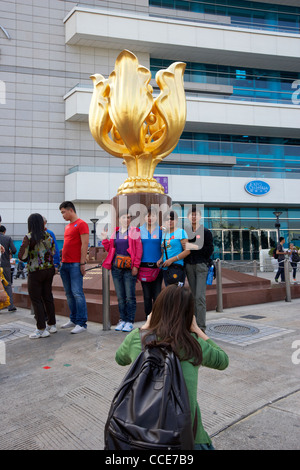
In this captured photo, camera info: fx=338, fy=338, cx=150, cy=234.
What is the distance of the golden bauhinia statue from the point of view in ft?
26.6

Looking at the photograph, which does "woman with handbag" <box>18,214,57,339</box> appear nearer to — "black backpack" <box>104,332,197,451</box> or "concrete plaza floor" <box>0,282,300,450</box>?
"concrete plaza floor" <box>0,282,300,450</box>

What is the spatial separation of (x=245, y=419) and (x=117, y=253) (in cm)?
309

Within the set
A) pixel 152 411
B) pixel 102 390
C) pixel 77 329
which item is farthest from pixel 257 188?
pixel 152 411

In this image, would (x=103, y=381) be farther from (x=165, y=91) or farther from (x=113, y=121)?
(x=165, y=91)

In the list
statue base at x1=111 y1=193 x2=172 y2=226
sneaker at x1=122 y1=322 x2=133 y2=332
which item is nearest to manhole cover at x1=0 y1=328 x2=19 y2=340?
sneaker at x1=122 y1=322 x2=133 y2=332

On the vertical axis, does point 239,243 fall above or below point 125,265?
above

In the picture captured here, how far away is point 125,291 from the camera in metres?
5.09

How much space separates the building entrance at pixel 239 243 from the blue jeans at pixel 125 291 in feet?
68.6

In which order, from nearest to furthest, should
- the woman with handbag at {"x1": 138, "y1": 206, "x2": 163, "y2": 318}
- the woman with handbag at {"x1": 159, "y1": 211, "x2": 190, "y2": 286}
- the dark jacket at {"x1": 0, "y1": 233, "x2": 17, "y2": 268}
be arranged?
1. the woman with handbag at {"x1": 159, "y1": 211, "x2": 190, "y2": 286}
2. the woman with handbag at {"x1": 138, "y1": 206, "x2": 163, "y2": 318}
3. the dark jacket at {"x1": 0, "y1": 233, "x2": 17, "y2": 268}

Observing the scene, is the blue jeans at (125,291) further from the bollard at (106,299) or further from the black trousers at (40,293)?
the black trousers at (40,293)

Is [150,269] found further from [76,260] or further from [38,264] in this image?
[38,264]

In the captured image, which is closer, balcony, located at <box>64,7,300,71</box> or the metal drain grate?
the metal drain grate

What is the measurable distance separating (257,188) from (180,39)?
12.2 m

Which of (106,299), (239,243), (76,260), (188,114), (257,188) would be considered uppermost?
(188,114)
